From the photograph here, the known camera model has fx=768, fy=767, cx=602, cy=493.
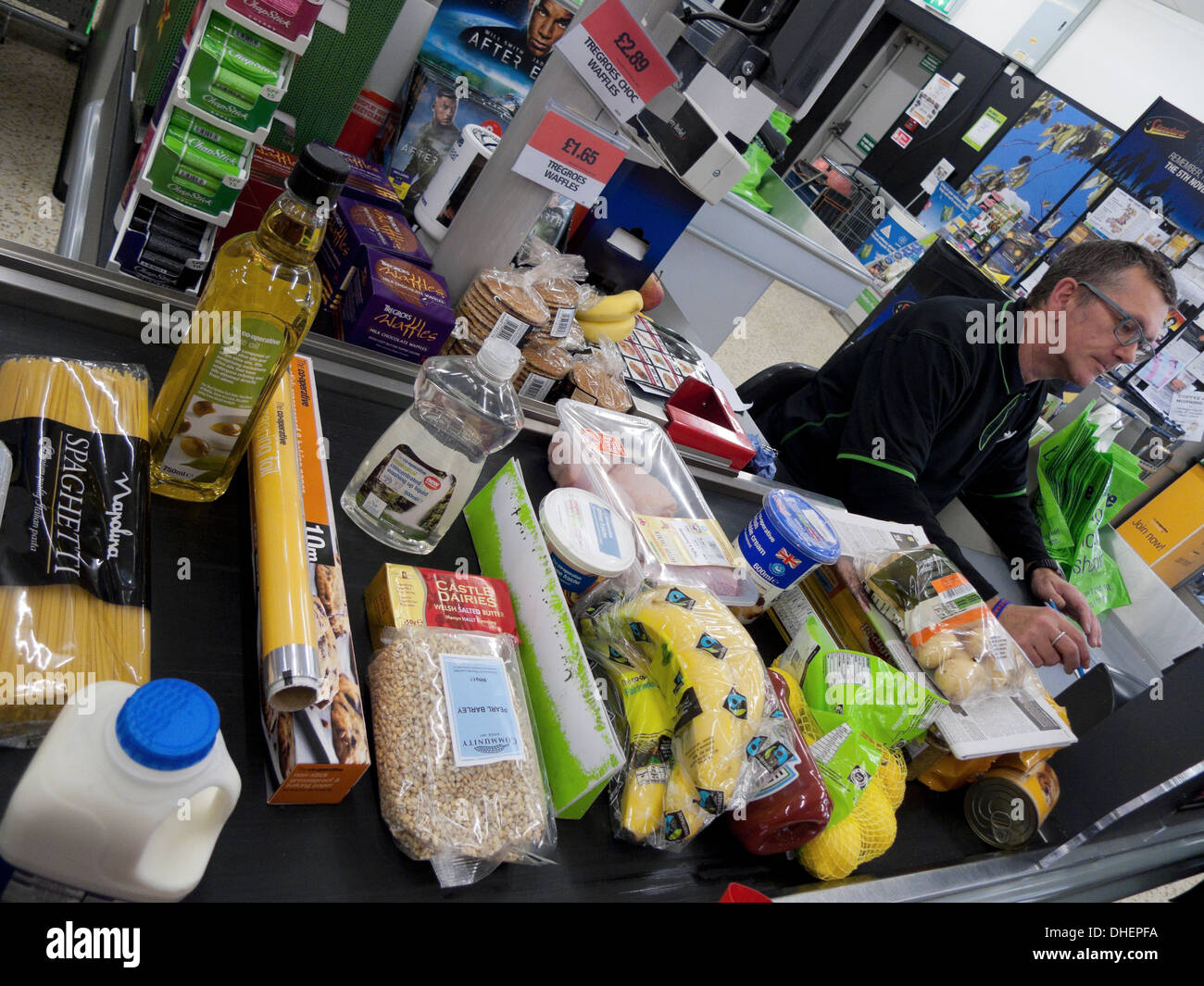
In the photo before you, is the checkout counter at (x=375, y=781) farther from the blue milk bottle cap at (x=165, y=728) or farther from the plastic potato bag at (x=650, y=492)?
the blue milk bottle cap at (x=165, y=728)

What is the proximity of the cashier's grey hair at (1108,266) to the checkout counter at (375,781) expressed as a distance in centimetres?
146

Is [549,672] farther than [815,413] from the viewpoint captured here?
No

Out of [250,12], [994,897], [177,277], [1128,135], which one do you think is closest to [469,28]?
[250,12]

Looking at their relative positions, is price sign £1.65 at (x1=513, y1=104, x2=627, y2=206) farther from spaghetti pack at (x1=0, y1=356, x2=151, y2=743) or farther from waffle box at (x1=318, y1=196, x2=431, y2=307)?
spaghetti pack at (x1=0, y1=356, x2=151, y2=743)

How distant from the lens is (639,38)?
1.28 metres

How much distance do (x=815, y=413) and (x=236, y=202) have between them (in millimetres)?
1784

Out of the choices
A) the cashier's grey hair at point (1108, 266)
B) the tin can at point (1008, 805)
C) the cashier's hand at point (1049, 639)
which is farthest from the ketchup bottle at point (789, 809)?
the cashier's grey hair at point (1108, 266)

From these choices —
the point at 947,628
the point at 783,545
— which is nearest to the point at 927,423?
the point at 947,628

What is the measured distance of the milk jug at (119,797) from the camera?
1.62ft

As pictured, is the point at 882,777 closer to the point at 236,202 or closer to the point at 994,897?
the point at 994,897

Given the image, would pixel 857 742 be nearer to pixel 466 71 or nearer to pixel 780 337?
pixel 466 71

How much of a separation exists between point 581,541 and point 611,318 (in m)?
1.05

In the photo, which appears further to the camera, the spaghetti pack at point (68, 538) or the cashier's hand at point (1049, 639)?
the cashier's hand at point (1049, 639)
